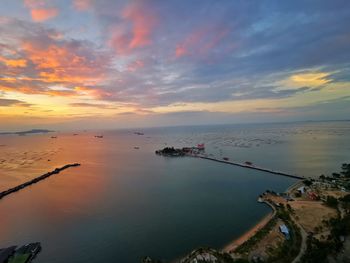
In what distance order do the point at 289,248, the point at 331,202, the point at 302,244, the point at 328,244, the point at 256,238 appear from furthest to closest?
the point at 331,202
the point at 256,238
the point at 302,244
the point at 289,248
the point at 328,244

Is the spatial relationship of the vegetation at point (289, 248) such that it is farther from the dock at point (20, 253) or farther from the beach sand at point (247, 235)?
the dock at point (20, 253)

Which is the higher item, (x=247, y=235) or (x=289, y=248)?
(x=289, y=248)

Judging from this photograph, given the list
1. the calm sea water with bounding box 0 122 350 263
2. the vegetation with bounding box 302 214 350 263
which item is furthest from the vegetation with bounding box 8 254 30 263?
the vegetation with bounding box 302 214 350 263

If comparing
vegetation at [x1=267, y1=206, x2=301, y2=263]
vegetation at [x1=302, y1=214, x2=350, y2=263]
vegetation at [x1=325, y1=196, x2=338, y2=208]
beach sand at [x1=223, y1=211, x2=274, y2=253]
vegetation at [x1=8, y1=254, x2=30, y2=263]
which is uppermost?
vegetation at [x1=302, y1=214, x2=350, y2=263]

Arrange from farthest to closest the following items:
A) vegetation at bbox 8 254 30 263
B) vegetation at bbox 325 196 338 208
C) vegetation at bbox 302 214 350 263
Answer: vegetation at bbox 325 196 338 208 → vegetation at bbox 8 254 30 263 → vegetation at bbox 302 214 350 263

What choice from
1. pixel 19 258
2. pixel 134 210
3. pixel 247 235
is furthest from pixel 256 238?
pixel 19 258

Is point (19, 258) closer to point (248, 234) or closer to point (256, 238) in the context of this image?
point (256, 238)

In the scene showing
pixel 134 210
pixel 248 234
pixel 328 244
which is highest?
pixel 328 244

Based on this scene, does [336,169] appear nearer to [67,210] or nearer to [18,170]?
[67,210]

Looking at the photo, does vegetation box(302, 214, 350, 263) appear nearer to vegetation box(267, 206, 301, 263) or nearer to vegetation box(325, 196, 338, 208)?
vegetation box(267, 206, 301, 263)

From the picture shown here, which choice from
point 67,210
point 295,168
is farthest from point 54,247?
point 295,168

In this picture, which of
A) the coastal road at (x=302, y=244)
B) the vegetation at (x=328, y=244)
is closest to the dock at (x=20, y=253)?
the coastal road at (x=302, y=244)

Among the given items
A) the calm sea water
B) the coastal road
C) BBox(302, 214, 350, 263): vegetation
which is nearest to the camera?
BBox(302, 214, 350, 263): vegetation
